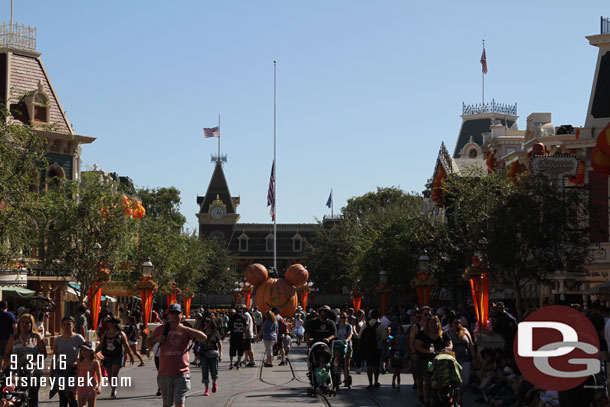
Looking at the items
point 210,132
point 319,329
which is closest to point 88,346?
point 319,329

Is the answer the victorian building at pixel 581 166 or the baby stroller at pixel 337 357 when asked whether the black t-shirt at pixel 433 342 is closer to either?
the baby stroller at pixel 337 357

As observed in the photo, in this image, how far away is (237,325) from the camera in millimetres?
24812

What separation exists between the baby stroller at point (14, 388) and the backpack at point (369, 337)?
24.8 ft

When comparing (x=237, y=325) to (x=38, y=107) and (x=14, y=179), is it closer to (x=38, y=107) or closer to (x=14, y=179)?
(x=14, y=179)

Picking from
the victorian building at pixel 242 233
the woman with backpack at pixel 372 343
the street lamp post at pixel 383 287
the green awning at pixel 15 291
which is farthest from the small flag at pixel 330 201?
the woman with backpack at pixel 372 343

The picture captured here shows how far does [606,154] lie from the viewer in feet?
A: 51.3

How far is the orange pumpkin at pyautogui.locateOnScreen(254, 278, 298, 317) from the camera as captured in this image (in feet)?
151

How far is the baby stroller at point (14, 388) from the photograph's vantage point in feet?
40.9

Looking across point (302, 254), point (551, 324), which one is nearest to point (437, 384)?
point (551, 324)

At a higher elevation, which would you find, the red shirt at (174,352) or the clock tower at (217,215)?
the clock tower at (217,215)

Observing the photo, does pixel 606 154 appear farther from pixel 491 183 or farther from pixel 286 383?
pixel 491 183

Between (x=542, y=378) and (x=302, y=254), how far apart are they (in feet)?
313

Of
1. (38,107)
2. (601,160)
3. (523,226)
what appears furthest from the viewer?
(38,107)

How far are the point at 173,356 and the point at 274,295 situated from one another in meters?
34.2
